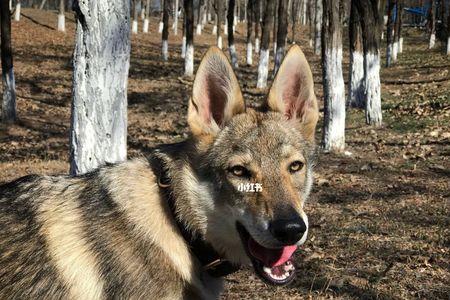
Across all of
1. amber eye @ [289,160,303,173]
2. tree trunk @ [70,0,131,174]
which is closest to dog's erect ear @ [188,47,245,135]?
amber eye @ [289,160,303,173]

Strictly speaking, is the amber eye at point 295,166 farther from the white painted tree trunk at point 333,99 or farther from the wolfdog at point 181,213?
the white painted tree trunk at point 333,99

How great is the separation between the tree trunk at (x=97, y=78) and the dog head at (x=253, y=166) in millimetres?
1893

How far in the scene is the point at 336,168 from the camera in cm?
1048

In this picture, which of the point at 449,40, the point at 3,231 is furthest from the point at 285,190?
the point at 449,40

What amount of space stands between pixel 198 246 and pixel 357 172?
7361mm

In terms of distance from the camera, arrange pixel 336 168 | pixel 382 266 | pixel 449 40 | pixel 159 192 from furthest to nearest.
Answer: pixel 449 40 < pixel 336 168 < pixel 382 266 < pixel 159 192

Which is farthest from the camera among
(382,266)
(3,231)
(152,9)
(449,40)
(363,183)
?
(152,9)

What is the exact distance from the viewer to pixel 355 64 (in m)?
17.8

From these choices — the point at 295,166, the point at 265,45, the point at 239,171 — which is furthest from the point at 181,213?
the point at 265,45

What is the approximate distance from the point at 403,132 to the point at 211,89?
11.4 metres

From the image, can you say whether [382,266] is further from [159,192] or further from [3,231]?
[3,231]

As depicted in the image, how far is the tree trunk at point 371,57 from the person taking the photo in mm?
15125

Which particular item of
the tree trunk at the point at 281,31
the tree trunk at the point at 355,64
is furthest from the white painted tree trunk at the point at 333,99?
the tree trunk at the point at 281,31

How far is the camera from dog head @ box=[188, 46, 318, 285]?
10.3 feet
